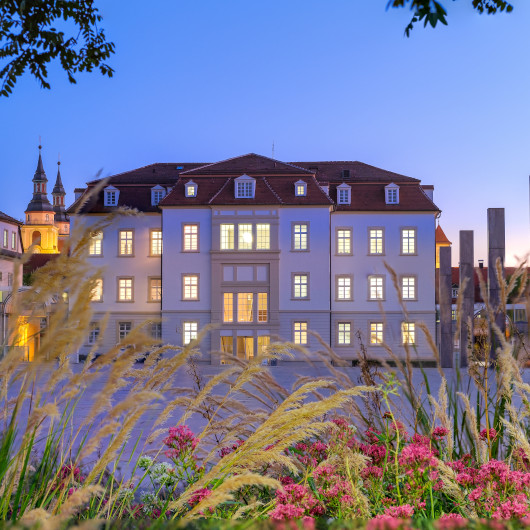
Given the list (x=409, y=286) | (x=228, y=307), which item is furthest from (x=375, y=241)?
(x=228, y=307)

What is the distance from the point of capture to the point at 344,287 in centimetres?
2795

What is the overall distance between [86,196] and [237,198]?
25309mm

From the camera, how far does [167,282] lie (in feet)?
90.5

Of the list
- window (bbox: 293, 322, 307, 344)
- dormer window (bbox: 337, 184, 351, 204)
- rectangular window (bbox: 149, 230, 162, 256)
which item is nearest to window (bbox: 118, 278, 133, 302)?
rectangular window (bbox: 149, 230, 162, 256)

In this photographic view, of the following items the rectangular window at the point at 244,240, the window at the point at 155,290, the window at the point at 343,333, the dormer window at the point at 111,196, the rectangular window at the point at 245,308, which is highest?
the dormer window at the point at 111,196

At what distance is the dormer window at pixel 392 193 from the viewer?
28522mm

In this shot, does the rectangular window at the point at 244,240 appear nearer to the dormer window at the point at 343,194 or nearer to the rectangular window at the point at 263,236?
the rectangular window at the point at 263,236

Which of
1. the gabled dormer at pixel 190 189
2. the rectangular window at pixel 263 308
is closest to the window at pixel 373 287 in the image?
the rectangular window at pixel 263 308

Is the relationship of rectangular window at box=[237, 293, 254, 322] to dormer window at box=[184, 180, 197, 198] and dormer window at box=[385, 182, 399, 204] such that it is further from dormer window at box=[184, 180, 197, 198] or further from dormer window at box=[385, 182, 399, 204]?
dormer window at box=[385, 182, 399, 204]

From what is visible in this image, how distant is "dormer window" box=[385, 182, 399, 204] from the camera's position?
1123 inches

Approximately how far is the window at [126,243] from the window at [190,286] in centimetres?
314

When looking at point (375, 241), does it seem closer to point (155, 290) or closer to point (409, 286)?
point (409, 286)

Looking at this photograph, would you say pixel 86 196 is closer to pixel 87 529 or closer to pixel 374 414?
pixel 87 529

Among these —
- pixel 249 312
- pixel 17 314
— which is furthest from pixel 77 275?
pixel 249 312
